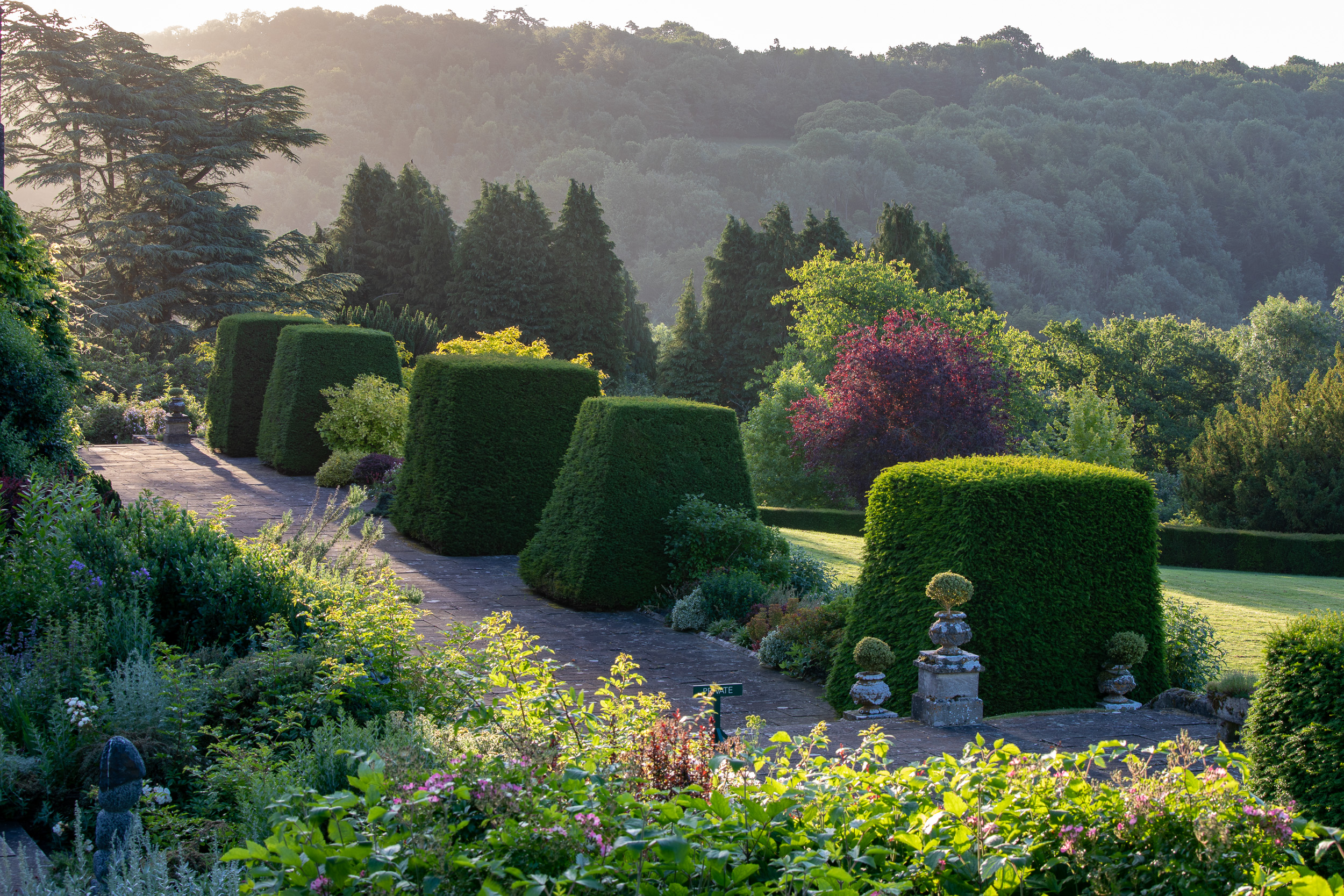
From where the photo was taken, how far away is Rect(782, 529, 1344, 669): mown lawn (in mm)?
10133

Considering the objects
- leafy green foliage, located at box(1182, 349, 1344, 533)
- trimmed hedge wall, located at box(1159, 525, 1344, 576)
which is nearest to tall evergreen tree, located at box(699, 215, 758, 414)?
leafy green foliage, located at box(1182, 349, 1344, 533)

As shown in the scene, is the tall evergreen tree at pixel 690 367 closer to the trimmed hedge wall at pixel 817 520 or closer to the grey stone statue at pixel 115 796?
the trimmed hedge wall at pixel 817 520

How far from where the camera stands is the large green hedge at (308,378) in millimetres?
16703

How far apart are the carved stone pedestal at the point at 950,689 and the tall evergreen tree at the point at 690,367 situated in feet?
124

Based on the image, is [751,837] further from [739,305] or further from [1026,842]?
[739,305]

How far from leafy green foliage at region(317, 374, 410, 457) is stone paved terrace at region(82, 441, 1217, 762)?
3.85 ft

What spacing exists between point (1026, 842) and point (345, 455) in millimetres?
14165

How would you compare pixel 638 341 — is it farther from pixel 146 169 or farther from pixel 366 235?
pixel 146 169

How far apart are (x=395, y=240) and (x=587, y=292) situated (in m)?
8.14

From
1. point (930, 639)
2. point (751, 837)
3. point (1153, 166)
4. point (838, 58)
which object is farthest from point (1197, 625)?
point (838, 58)

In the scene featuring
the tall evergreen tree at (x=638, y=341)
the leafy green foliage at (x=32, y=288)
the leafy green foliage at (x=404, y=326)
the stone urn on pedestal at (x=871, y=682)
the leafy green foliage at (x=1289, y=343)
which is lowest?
the stone urn on pedestal at (x=871, y=682)

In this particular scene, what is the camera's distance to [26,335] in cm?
930

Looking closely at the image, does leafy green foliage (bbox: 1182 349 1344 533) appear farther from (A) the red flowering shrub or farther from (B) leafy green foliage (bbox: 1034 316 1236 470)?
(B) leafy green foliage (bbox: 1034 316 1236 470)

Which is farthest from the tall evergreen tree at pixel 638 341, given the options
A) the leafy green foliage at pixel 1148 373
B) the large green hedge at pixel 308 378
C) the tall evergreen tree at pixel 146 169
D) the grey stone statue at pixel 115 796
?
the grey stone statue at pixel 115 796
